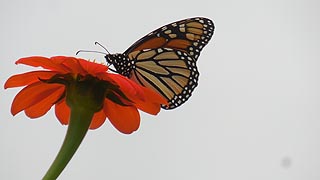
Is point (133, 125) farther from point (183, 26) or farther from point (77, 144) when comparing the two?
point (183, 26)

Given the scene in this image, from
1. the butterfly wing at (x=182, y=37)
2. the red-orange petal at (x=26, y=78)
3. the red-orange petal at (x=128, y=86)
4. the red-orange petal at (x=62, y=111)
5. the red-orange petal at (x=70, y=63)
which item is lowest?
the red-orange petal at (x=62, y=111)

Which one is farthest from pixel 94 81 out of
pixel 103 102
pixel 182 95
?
pixel 182 95

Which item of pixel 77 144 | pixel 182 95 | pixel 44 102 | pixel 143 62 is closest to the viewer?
pixel 77 144

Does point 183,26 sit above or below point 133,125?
above

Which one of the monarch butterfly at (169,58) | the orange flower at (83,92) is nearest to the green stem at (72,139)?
the orange flower at (83,92)

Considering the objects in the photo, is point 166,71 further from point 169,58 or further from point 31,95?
point 31,95

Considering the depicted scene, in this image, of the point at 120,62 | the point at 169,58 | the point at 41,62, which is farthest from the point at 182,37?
the point at 41,62

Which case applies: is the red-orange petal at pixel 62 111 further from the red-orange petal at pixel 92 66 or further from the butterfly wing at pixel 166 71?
the butterfly wing at pixel 166 71

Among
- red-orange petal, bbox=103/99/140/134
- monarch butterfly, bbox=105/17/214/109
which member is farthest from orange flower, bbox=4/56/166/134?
monarch butterfly, bbox=105/17/214/109
